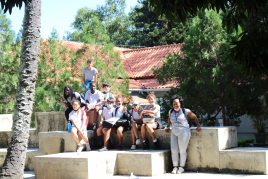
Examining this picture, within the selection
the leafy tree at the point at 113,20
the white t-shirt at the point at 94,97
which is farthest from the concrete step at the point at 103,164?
the leafy tree at the point at 113,20

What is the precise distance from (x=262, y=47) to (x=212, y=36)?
13.3 meters

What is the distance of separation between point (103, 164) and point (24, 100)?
2181 millimetres

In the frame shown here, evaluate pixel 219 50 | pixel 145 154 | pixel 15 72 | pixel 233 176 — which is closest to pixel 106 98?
pixel 145 154

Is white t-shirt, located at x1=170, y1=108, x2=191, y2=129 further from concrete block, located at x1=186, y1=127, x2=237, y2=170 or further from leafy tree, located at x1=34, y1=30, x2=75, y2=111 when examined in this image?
leafy tree, located at x1=34, y1=30, x2=75, y2=111

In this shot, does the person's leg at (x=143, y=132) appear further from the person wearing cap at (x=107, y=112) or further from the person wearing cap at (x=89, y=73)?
the person wearing cap at (x=89, y=73)

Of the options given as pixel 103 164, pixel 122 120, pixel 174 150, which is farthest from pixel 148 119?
pixel 103 164

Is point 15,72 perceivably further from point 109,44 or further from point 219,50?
point 219,50

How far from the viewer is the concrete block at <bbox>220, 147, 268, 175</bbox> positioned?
10.2 m

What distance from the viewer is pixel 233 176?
1007cm

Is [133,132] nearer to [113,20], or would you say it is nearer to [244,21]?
[244,21]

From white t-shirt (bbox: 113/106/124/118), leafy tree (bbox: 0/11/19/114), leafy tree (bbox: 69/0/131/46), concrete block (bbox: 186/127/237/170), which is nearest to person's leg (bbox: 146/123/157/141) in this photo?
white t-shirt (bbox: 113/106/124/118)

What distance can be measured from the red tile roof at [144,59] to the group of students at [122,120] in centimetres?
1456

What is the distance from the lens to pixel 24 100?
396 inches

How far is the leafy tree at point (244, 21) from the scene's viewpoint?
322 centimetres
